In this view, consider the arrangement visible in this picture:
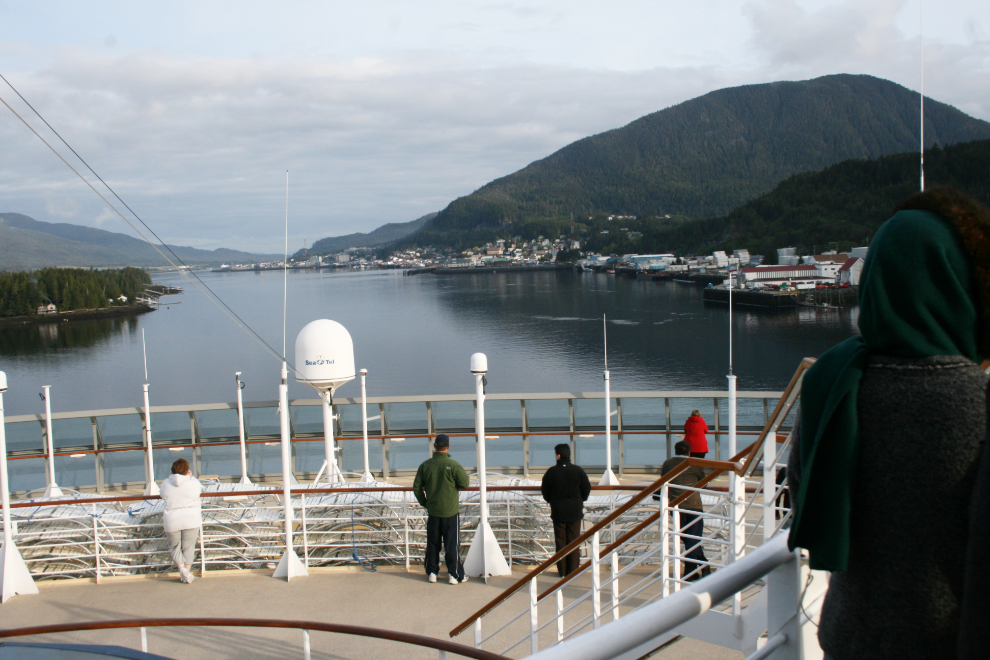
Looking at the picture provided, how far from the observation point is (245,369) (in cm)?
4059

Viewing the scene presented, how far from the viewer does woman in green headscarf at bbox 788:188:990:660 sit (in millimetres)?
1042

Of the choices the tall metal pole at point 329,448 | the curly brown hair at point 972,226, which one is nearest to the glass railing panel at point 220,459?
the tall metal pole at point 329,448

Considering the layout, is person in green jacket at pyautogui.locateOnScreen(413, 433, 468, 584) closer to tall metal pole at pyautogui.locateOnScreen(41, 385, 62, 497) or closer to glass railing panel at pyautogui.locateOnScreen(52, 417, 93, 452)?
tall metal pole at pyautogui.locateOnScreen(41, 385, 62, 497)

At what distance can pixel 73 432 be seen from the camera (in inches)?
436

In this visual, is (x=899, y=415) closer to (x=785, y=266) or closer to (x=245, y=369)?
(x=245, y=369)

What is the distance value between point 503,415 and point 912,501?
10130 mm

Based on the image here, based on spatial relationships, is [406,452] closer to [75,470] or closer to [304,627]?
[75,470]

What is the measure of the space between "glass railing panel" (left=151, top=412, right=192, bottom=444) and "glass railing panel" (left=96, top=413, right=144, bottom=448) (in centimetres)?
22

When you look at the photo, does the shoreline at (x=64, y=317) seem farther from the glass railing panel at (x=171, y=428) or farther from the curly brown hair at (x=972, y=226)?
the curly brown hair at (x=972, y=226)

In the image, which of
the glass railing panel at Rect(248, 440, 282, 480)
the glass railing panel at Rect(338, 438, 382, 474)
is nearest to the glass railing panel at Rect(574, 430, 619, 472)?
the glass railing panel at Rect(338, 438, 382, 474)

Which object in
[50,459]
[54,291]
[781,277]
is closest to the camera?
[50,459]

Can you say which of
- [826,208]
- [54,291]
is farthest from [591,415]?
[54,291]

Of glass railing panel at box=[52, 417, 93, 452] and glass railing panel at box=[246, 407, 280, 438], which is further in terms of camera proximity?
glass railing panel at box=[246, 407, 280, 438]

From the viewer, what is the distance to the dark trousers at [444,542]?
236 inches
